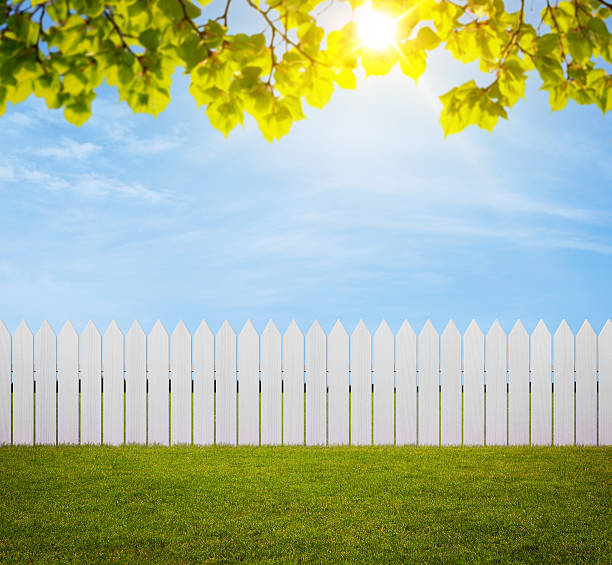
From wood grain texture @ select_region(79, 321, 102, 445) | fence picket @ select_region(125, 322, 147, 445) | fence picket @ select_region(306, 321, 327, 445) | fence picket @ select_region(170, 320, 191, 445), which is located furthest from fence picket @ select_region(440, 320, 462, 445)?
wood grain texture @ select_region(79, 321, 102, 445)

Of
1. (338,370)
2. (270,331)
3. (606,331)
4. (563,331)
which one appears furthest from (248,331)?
(606,331)

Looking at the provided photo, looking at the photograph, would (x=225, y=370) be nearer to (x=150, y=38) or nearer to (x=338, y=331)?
(x=338, y=331)

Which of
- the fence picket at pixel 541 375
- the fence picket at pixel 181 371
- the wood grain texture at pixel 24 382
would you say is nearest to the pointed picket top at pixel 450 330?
the fence picket at pixel 541 375

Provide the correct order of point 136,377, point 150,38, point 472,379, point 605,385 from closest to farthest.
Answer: point 150,38 < point 136,377 < point 472,379 < point 605,385

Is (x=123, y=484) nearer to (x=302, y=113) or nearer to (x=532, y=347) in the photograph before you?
(x=302, y=113)

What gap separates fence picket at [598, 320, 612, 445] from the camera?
27.7ft

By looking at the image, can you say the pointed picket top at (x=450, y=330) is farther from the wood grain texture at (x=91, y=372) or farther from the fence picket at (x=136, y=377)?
the wood grain texture at (x=91, y=372)

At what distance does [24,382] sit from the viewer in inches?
321

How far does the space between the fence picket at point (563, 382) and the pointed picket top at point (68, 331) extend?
695 centimetres

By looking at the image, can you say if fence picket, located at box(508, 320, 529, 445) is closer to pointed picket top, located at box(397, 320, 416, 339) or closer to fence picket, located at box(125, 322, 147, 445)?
pointed picket top, located at box(397, 320, 416, 339)

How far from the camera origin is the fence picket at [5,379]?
823 centimetres

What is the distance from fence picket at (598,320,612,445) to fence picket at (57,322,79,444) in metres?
7.66

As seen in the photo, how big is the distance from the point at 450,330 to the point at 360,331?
1305 mm

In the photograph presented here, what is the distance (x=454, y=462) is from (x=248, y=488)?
2.76 metres
